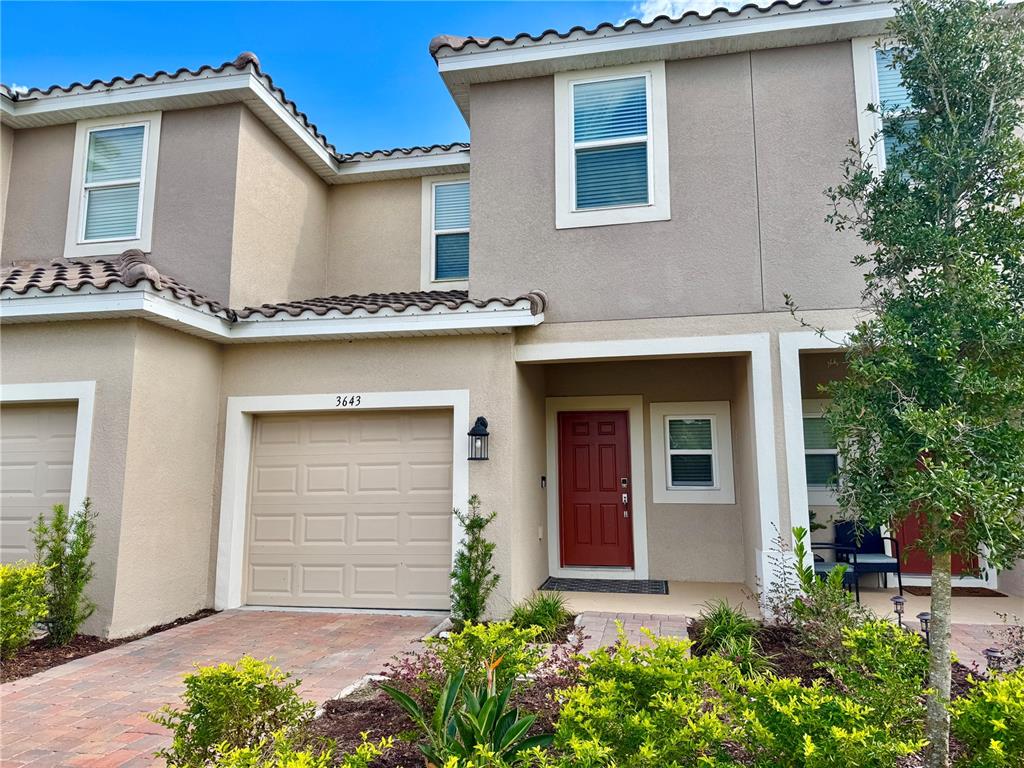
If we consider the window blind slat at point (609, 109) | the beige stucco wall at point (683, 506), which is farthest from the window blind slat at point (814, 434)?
the window blind slat at point (609, 109)

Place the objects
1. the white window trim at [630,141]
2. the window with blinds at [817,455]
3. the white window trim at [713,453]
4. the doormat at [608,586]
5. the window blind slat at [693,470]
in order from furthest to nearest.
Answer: the window blind slat at [693,470], the white window trim at [713,453], the window with blinds at [817,455], the doormat at [608,586], the white window trim at [630,141]

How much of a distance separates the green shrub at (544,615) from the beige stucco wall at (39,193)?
8.75 metres

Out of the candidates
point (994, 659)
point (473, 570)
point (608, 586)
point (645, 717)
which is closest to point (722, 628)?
point (994, 659)

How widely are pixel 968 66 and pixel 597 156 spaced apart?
14.8 feet

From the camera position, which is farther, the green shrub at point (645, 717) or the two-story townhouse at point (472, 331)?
the two-story townhouse at point (472, 331)

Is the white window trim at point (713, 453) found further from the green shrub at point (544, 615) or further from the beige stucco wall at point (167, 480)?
the beige stucco wall at point (167, 480)

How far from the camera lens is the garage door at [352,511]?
7.88 m

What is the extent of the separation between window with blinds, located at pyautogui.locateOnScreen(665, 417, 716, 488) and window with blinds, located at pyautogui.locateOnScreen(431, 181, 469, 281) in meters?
4.44

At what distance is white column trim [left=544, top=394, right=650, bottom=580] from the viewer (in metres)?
9.38

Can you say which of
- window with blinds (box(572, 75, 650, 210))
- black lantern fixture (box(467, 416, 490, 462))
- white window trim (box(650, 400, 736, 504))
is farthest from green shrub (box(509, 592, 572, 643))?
window with blinds (box(572, 75, 650, 210))

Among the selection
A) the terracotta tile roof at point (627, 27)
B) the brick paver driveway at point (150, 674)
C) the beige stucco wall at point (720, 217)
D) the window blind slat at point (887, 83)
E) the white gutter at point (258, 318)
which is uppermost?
the terracotta tile roof at point (627, 27)

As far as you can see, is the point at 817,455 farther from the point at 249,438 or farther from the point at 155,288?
the point at 155,288

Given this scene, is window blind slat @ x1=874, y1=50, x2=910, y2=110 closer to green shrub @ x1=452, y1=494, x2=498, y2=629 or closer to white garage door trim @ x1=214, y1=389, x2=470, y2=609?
white garage door trim @ x1=214, y1=389, x2=470, y2=609

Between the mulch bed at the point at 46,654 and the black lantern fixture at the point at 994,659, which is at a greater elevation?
the black lantern fixture at the point at 994,659
